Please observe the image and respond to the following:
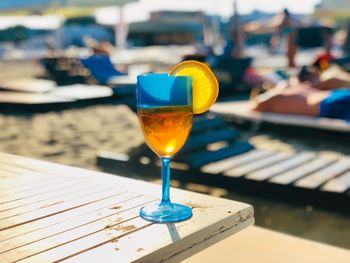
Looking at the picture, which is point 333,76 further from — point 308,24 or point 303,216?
point 308,24

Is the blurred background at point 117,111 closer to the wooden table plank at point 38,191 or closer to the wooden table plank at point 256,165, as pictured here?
the wooden table plank at point 256,165

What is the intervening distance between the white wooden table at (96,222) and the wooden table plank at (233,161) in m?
2.43

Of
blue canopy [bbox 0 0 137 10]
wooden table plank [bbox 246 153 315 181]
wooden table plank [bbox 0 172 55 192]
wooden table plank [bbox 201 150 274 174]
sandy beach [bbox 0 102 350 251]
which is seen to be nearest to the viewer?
wooden table plank [bbox 0 172 55 192]

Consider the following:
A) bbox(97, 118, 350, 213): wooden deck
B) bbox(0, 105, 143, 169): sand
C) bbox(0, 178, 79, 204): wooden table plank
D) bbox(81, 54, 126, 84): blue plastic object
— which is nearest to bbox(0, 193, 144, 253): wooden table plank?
bbox(0, 178, 79, 204): wooden table plank

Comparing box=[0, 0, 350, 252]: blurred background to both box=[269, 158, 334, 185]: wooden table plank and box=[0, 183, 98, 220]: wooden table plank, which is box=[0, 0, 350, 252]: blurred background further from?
box=[0, 183, 98, 220]: wooden table plank

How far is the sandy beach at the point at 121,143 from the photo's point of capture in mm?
3811

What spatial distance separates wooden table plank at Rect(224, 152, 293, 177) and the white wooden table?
233cm

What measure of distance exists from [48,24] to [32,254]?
2070cm

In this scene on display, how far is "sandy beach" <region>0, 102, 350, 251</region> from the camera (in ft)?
12.5

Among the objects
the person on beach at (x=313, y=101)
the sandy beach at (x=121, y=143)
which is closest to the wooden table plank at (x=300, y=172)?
the sandy beach at (x=121, y=143)

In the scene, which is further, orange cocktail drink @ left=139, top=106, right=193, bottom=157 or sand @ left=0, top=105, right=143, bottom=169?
sand @ left=0, top=105, right=143, bottom=169

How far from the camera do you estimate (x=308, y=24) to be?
58.3ft

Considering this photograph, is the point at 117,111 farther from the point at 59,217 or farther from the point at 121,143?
the point at 59,217

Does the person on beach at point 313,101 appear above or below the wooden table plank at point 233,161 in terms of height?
above
